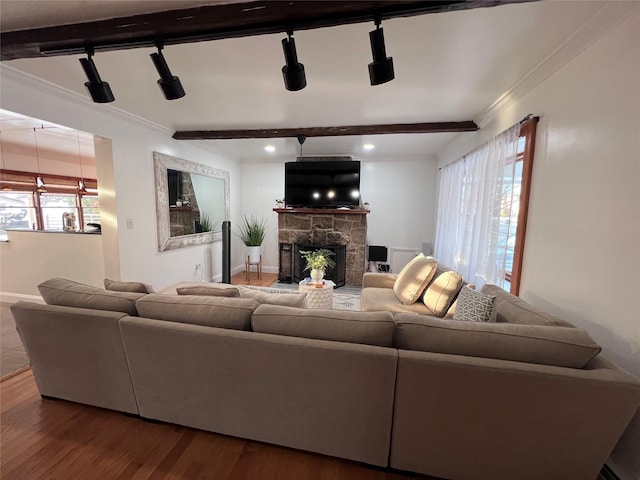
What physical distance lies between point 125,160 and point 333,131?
252 centimetres

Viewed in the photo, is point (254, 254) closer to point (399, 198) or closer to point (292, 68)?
point (399, 198)

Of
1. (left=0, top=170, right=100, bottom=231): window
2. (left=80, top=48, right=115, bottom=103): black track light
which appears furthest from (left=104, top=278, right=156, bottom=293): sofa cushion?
(left=0, top=170, right=100, bottom=231): window

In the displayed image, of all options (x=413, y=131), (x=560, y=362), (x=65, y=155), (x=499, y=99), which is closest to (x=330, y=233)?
(x=413, y=131)

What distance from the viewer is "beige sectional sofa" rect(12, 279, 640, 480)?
1.06 meters

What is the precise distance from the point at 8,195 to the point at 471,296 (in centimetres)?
757

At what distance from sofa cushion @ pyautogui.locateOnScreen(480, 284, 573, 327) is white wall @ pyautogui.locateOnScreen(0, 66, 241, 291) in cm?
372

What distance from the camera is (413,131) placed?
3.18 meters

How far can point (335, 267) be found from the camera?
4.63 meters

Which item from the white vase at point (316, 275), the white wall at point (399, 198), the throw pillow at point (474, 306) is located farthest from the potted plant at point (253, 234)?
the throw pillow at point (474, 306)

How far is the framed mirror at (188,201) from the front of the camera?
3535mm

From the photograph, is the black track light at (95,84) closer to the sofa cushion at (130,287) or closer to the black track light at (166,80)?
the black track light at (166,80)

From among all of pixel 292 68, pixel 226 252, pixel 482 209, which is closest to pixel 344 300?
pixel 226 252

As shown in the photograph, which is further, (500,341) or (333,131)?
(333,131)

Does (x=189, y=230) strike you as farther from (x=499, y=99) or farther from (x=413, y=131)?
(x=499, y=99)
